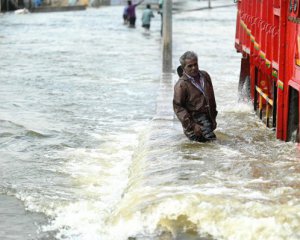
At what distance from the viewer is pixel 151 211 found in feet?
25.3

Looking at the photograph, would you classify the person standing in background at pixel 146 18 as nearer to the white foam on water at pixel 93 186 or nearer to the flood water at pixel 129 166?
the flood water at pixel 129 166

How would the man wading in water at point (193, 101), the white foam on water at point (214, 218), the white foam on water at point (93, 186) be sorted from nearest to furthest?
1. the white foam on water at point (214, 218)
2. the white foam on water at point (93, 186)
3. the man wading in water at point (193, 101)

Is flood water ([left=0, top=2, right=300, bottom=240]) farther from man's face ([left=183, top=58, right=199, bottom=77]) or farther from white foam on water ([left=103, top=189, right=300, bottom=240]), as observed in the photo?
man's face ([left=183, top=58, right=199, bottom=77])

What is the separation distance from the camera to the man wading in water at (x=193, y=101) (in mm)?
10516

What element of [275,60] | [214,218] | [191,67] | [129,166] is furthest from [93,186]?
[275,60]

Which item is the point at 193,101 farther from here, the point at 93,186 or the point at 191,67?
the point at 93,186

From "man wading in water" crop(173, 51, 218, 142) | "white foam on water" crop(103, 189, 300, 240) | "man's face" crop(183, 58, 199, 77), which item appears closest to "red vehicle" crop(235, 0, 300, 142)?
"man wading in water" crop(173, 51, 218, 142)

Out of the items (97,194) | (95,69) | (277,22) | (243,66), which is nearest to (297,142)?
(277,22)

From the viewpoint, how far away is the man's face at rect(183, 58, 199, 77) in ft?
34.1

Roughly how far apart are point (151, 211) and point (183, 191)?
26.2 inches

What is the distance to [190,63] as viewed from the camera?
410 inches

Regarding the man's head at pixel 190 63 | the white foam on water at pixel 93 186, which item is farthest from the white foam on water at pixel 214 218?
the man's head at pixel 190 63

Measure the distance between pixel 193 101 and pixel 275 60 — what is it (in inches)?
57.3

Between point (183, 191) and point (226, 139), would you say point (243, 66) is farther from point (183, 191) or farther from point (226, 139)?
point (183, 191)
